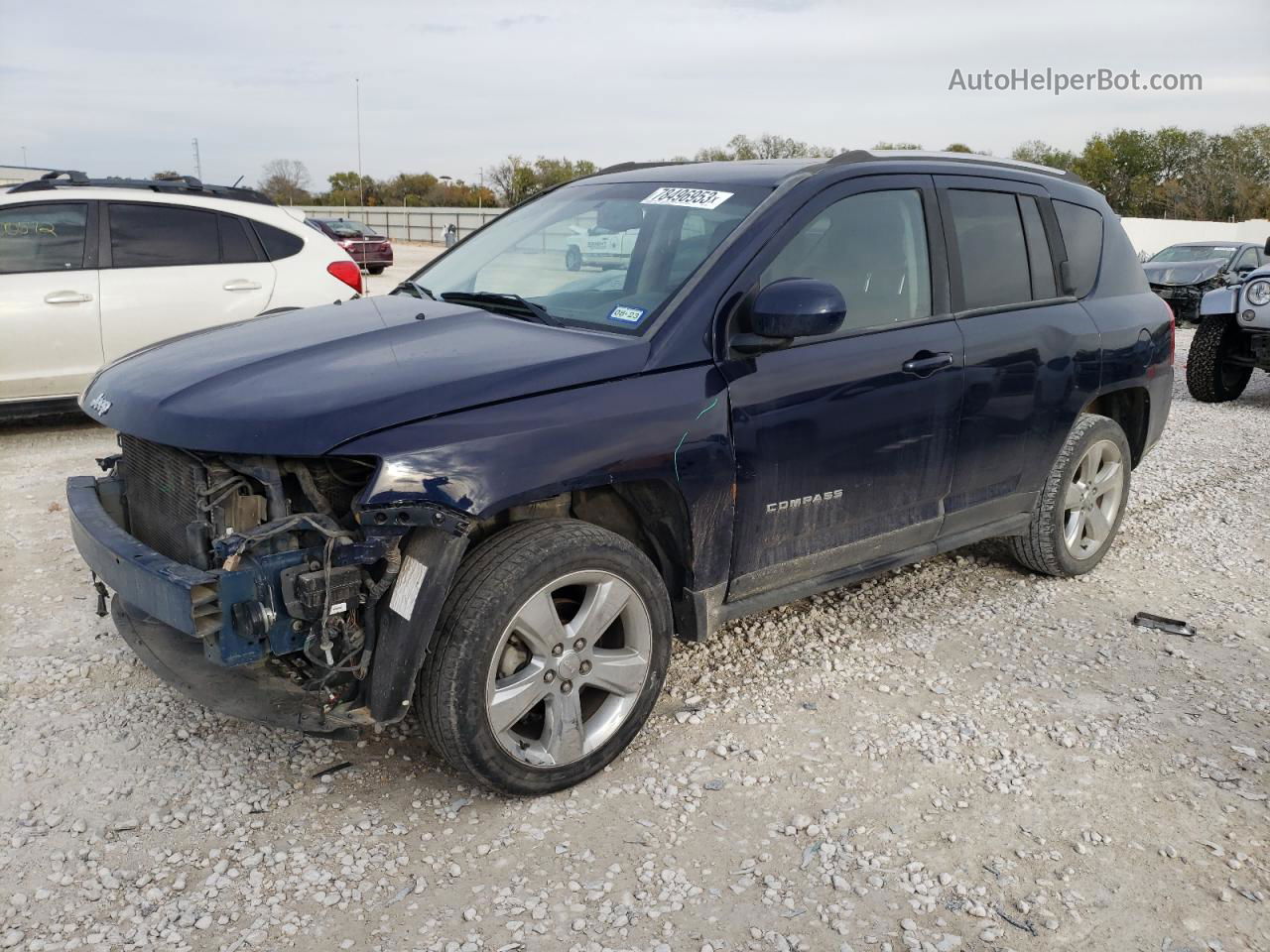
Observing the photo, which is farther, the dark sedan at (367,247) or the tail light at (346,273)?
the dark sedan at (367,247)

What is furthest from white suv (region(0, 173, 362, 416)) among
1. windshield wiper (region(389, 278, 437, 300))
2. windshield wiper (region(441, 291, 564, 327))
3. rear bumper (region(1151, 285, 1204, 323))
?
rear bumper (region(1151, 285, 1204, 323))

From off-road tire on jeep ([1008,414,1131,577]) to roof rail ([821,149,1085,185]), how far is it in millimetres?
1144

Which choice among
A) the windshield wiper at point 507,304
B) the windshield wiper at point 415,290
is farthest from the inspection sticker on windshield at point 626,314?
the windshield wiper at point 415,290

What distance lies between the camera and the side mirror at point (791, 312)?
9.86 feet

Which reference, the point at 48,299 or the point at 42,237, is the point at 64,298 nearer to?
the point at 48,299

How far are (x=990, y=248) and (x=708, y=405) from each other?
1714 millimetres

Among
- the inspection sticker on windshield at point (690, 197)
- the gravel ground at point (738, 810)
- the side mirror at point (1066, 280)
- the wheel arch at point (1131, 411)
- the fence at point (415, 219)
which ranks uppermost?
the fence at point (415, 219)

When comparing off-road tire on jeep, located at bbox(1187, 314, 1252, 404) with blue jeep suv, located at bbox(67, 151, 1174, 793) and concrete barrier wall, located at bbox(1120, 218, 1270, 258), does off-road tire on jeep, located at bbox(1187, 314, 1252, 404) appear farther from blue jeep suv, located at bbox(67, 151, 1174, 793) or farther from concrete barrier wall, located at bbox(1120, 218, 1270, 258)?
concrete barrier wall, located at bbox(1120, 218, 1270, 258)

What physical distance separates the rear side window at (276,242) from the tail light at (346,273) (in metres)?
0.28

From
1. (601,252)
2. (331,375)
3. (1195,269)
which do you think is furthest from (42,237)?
(1195,269)

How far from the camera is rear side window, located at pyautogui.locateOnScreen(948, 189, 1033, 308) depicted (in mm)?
3906

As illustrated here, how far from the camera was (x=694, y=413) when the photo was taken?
3020 millimetres

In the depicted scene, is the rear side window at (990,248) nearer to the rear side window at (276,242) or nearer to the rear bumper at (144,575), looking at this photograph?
the rear bumper at (144,575)

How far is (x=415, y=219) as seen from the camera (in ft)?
174
